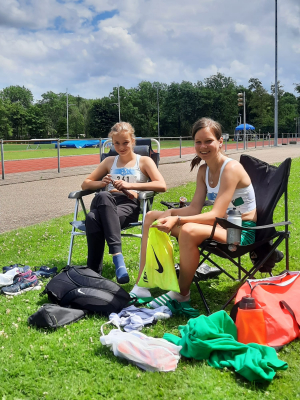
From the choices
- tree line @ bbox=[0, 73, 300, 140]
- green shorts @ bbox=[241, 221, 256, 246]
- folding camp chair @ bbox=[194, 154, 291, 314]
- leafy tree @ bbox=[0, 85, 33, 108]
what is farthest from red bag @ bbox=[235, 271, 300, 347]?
leafy tree @ bbox=[0, 85, 33, 108]

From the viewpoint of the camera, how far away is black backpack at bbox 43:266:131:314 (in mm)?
3420

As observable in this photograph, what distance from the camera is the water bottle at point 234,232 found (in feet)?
10.5

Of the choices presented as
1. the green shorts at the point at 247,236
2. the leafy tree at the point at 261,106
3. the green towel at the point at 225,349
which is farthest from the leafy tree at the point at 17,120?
the green towel at the point at 225,349

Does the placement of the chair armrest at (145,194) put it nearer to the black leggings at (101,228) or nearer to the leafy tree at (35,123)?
the black leggings at (101,228)

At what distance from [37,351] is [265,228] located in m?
1.98

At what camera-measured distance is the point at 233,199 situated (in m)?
3.55

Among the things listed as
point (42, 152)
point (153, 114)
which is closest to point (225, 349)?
point (42, 152)

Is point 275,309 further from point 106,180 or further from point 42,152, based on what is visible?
point 42,152

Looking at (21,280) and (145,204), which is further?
(145,204)

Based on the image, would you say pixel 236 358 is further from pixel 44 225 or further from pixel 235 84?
pixel 235 84

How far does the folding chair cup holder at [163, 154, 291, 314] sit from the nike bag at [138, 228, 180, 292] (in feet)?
0.73

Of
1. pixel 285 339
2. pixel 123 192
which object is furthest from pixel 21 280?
pixel 285 339

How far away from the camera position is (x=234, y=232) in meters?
3.20

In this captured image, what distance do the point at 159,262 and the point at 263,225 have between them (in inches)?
35.8
